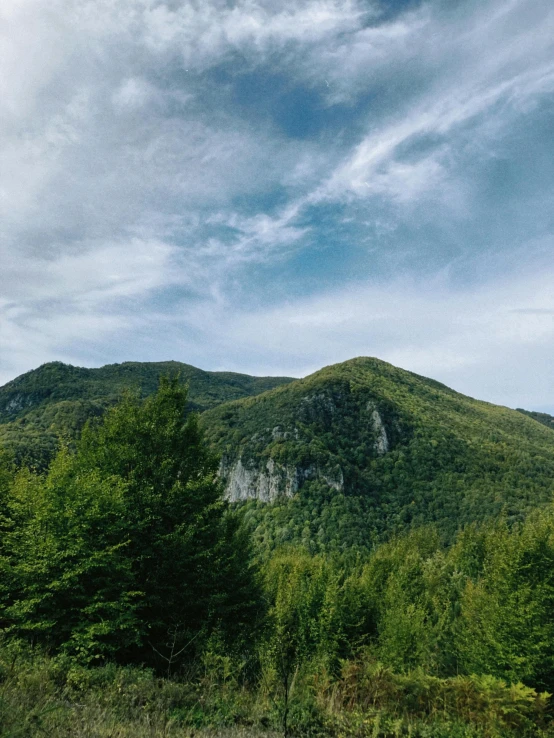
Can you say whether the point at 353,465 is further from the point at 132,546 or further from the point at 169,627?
the point at 132,546

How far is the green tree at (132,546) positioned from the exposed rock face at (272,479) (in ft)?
442

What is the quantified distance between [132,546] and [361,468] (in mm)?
165629

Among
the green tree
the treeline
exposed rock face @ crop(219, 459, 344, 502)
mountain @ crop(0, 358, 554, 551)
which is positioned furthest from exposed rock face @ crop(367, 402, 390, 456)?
the green tree

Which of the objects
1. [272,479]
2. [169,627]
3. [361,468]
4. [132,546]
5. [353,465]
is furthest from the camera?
[361,468]

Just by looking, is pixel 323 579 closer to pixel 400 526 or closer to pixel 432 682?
pixel 432 682

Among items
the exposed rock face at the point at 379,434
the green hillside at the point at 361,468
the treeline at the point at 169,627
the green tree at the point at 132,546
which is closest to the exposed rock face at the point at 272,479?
the green hillside at the point at 361,468

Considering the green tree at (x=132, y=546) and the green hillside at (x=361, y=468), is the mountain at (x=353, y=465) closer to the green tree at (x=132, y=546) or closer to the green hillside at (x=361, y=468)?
the green hillside at (x=361, y=468)

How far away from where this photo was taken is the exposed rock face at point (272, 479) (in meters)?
149

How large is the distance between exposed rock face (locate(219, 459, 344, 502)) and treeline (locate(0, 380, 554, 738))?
419 ft

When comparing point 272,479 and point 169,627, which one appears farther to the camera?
point 272,479

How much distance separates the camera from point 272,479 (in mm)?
152875

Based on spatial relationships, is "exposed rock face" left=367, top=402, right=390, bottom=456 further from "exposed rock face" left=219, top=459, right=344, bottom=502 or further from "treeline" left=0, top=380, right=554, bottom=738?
"treeline" left=0, top=380, right=554, bottom=738

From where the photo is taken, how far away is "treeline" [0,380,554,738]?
644 centimetres

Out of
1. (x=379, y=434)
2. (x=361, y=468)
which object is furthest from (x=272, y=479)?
(x=379, y=434)
